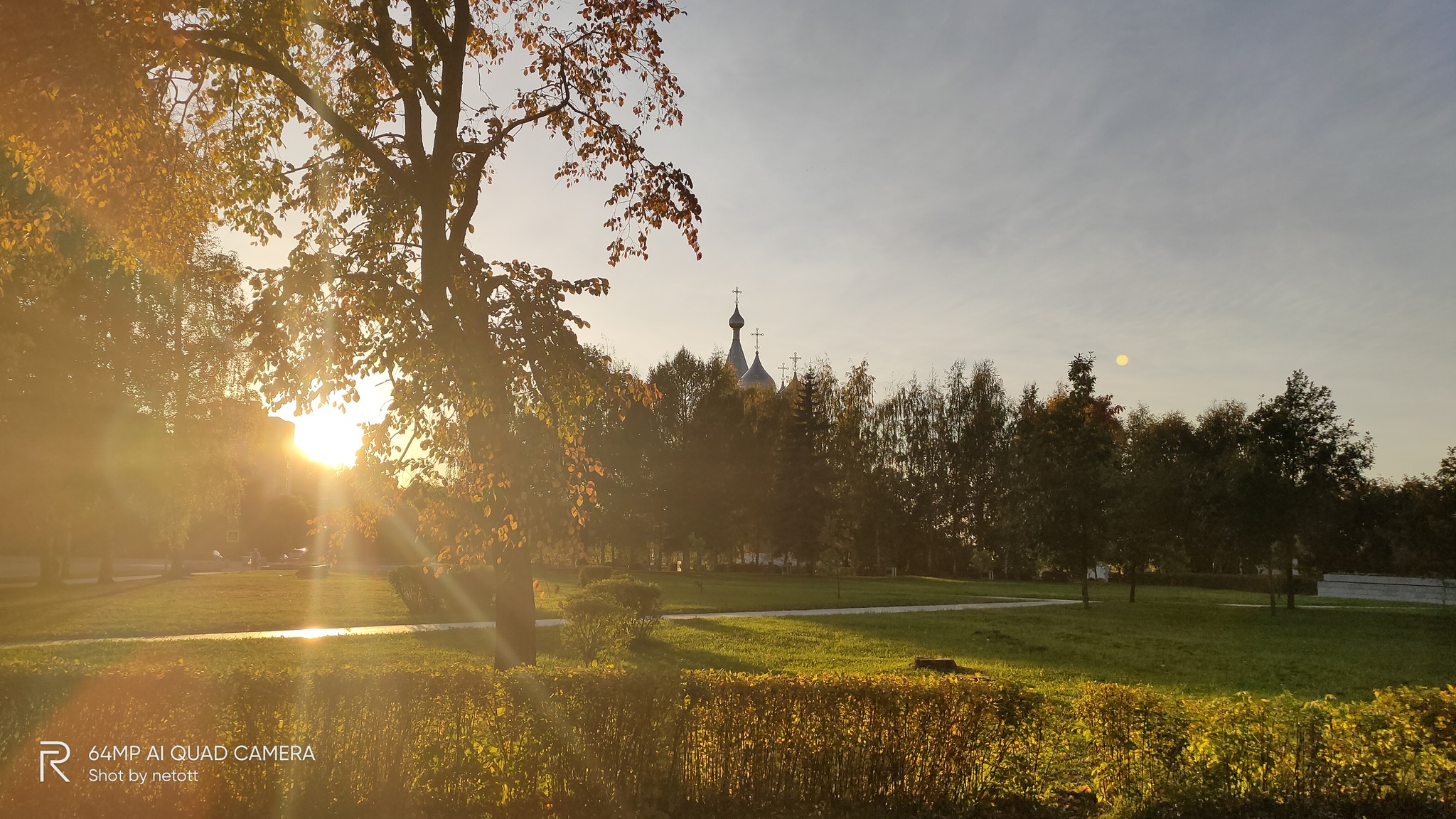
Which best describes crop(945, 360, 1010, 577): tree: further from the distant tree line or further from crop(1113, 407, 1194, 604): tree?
crop(1113, 407, 1194, 604): tree

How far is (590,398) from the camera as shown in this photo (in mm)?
9969

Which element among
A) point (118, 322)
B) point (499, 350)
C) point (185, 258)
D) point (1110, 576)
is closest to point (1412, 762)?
point (499, 350)

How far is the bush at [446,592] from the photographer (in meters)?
24.2

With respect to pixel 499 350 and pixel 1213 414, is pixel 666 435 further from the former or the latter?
pixel 499 350

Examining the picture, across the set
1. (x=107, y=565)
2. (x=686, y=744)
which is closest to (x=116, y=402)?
→ (x=107, y=565)

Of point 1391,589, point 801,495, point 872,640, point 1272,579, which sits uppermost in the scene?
point 801,495

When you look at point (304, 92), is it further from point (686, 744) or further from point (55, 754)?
point (686, 744)

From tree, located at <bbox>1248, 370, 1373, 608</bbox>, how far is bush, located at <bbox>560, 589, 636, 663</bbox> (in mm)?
28167

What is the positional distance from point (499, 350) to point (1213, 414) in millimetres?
69246

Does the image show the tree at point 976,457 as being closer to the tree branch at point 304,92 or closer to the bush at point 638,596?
the bush at point 638,596

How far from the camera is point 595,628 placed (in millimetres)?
15859

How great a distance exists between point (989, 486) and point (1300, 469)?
33651 mm

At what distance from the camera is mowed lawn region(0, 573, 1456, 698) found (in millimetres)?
15336

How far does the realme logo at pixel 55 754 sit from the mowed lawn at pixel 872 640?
0.83 meters
